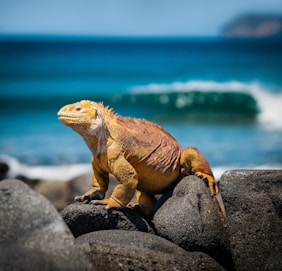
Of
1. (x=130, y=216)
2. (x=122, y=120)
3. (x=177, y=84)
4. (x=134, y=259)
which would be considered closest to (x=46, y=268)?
(x=134, y=259)

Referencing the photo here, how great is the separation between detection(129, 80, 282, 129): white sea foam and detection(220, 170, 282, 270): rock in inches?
614

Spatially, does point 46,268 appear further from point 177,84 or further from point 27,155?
point 177,84

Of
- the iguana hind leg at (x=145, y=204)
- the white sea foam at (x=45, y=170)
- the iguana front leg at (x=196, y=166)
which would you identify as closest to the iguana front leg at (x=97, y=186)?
the iguana hind leg at (x=145, y=204)

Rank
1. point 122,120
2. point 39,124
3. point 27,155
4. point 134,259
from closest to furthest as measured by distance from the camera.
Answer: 1. point 134,259
2. point 122,120
3. point 27,155
4. point 39,124

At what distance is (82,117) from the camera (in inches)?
232

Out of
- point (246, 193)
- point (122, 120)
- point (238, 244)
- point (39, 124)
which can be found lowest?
point (39, 124)

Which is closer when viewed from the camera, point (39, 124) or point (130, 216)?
point (130, 216)

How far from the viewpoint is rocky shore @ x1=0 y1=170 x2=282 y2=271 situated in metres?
4.83

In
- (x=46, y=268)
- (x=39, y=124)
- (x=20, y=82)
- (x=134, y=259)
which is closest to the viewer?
(x=46, y=268)

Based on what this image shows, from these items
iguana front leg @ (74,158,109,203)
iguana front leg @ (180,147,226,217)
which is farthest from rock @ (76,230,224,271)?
iguana front leg @ (180,147,226,217)

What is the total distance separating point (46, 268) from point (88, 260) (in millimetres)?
296

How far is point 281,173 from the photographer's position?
19.4 ft

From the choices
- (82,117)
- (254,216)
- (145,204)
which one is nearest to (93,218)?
(145,204)

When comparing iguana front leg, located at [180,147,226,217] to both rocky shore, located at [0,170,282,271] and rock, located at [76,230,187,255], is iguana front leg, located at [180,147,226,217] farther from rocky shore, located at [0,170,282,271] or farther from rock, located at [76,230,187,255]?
rock, located at [76,230,187,255]
